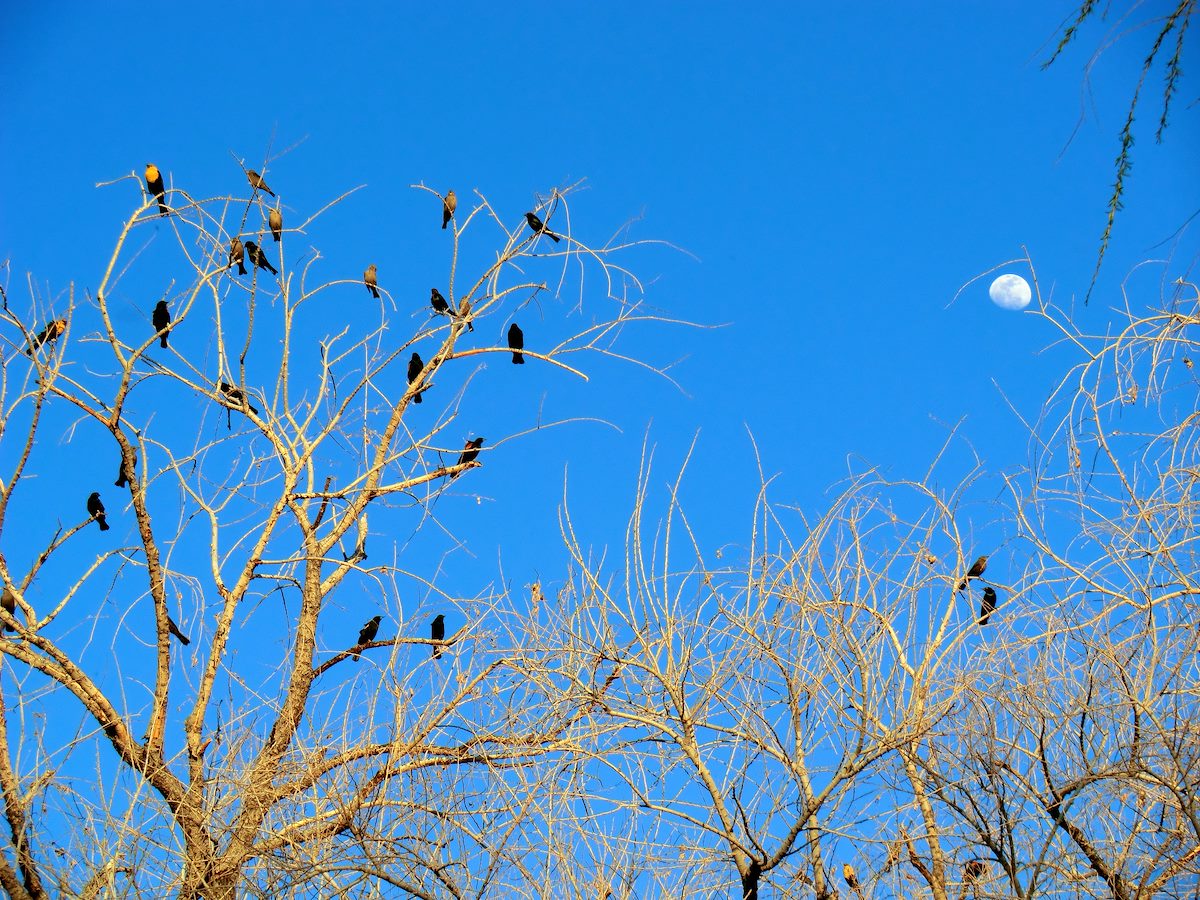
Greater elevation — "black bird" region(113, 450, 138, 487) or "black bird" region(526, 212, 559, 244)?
"black bird" region(526, 212, 559, 244)

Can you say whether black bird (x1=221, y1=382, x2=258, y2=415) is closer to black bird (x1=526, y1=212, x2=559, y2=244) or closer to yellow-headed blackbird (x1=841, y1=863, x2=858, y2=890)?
black bird (x1=526, y1=212, x2=559, y2=244)

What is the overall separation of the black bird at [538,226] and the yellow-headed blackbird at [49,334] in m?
2.25

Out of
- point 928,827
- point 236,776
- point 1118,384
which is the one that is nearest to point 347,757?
point 236,776

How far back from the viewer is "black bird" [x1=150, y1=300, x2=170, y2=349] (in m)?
5.23

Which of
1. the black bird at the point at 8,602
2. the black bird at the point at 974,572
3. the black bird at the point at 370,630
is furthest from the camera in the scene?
the black bird at the point at 370,630

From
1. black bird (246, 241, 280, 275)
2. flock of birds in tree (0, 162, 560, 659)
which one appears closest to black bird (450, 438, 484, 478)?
flock of birds in tree (0, 162, 560, 659)

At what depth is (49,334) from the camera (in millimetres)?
5293

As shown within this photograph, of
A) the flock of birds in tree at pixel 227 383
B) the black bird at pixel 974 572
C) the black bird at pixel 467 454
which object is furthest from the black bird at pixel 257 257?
the black bird at pixel 974 572

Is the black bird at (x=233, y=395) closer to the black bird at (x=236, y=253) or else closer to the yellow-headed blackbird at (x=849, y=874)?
the black bird at (x=236, y=253)

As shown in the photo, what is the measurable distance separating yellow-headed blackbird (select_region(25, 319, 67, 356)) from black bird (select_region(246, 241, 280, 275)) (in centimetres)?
94

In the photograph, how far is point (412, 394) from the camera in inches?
239

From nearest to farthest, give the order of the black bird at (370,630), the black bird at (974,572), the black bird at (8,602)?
the black bird at (974,572), the black bird at (8,602), the black bird at (370,630)

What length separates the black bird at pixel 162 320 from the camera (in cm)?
523

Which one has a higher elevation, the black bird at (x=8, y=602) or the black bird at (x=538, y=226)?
the black bird at (x=538, y=226)
